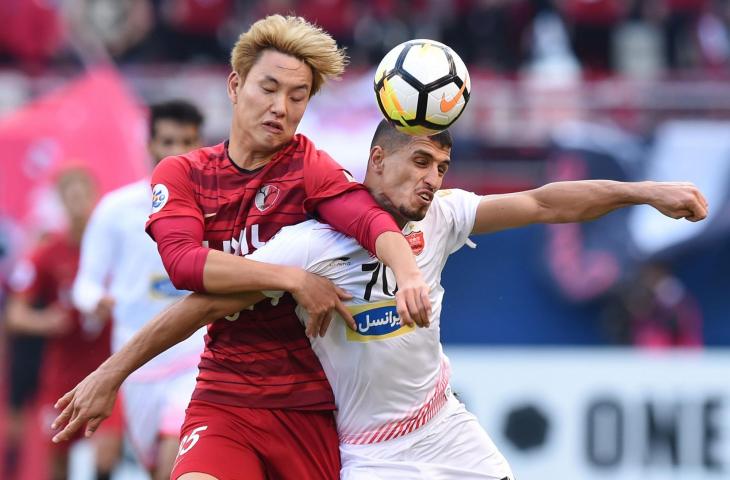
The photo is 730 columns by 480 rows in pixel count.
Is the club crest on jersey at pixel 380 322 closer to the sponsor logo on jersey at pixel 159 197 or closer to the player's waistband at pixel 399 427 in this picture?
the player's waistband at pixel 399 427

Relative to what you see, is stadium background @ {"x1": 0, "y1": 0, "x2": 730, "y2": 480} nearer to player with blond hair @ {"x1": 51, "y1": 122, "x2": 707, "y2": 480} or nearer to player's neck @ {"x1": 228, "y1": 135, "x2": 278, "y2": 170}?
player with blond hair @ {"x1": 51, "y1": 122, "x2": 707, "y2": 480}

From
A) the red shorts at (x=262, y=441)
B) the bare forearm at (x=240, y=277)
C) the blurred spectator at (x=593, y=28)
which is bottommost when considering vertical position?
the red shorts at (x=262, y=441)

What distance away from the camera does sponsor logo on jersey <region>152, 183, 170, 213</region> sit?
531cm

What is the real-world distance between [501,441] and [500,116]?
118 inches

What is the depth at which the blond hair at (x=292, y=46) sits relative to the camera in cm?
553

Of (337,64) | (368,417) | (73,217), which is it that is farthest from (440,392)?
(73,217)

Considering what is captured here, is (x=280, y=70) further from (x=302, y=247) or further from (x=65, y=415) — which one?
(x=65, y=415)

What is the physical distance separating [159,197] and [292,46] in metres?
0.82

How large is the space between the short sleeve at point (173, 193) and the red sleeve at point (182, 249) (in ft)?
0.11

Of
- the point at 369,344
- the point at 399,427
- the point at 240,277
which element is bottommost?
the point at 399,427

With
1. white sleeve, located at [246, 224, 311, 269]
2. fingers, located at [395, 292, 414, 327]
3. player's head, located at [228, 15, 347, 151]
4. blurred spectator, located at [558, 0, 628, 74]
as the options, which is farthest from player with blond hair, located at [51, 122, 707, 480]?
blurred spectator, located at [558, 0, 628, 74]

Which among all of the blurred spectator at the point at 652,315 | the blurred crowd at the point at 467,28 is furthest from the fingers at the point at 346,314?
the blurred crowd at the point at 467,28

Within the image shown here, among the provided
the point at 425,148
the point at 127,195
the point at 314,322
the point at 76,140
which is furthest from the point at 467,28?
the point at 314,322

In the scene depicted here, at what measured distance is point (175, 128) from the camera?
7.77 metres
